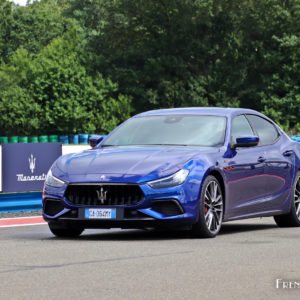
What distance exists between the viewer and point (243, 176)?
11.2 metres

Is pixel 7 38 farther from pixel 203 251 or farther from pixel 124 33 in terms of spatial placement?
pixel 203 251

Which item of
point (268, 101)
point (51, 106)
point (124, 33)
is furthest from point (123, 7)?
point (268, 101)

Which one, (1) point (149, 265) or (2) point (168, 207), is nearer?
(1) point (149, 265)

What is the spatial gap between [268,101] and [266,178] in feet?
203

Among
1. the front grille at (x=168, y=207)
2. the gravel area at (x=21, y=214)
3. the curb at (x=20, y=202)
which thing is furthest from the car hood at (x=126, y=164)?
the curb at (x=20, y=202)

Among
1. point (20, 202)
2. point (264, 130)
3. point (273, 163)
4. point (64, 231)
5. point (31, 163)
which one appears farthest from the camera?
point (31, 163)

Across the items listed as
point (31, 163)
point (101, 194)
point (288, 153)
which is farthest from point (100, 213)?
point (31, 163)

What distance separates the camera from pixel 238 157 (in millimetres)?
11133

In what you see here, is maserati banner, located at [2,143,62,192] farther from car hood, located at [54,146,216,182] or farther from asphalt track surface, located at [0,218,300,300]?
car hood, located at [54,146,216,182]

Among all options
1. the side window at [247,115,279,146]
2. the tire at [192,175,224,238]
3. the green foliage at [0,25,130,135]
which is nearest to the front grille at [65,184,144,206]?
the tire at [192,175,224,238]

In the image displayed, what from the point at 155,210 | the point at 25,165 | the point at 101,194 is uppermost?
the point at 101,194

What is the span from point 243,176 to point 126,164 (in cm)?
181

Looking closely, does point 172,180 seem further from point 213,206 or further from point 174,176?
point 213,206

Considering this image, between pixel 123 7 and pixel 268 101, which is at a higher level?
pixel 123 7
